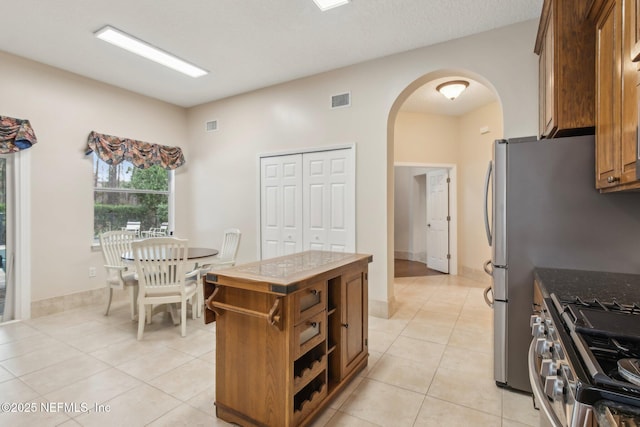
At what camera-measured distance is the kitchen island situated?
1.71 meters

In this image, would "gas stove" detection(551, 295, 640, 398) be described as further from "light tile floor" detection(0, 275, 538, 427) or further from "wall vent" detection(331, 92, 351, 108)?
"wall vent" detection(331, 92, 351, 108)

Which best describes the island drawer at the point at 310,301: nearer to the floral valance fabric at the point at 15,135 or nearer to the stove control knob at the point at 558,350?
the stove control knob at the point at 558,350

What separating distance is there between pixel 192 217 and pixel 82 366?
3207 millimetres

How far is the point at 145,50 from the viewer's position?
3.55m

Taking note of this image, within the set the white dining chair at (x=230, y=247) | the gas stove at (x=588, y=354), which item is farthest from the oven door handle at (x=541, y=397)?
the white dining chair at (x=230, y=247)

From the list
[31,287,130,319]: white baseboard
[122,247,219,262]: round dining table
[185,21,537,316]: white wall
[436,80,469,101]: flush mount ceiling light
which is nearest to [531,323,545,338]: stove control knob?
[185,21,537,316]: white wall

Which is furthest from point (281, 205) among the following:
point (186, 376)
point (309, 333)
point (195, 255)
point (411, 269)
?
point (411, 269)

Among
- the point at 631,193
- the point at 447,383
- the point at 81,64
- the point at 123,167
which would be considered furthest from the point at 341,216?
the point at 81,64

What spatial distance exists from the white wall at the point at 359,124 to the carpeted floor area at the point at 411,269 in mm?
2478

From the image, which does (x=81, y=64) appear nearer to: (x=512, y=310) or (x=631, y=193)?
(x=512, y=310)

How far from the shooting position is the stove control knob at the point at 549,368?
44.4 inches

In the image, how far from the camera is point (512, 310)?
87.6 inches

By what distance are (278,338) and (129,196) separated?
4260 millimetres

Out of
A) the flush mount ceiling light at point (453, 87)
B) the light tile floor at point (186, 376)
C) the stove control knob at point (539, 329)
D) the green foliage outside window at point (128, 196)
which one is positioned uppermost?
the flush mount ceiling light at point (453, 87)
